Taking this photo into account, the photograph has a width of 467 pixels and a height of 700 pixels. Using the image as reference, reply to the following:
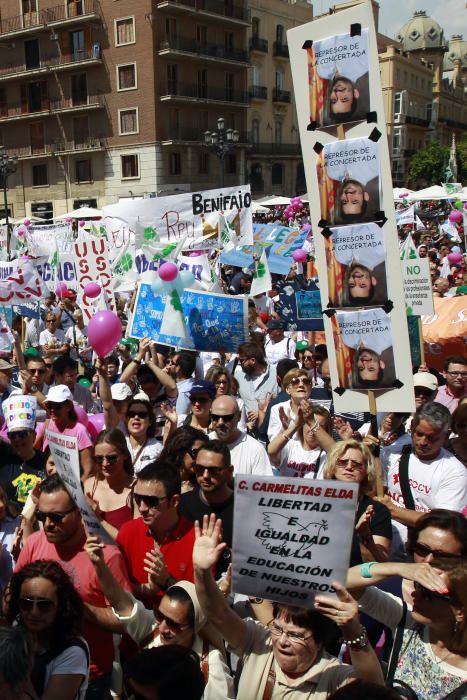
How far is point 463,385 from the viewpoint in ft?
18.6

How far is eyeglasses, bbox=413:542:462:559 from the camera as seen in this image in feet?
8.71

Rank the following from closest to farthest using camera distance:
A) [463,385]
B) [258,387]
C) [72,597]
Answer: [72,597], [463,385], [258,387]

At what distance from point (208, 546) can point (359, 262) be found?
218 cm

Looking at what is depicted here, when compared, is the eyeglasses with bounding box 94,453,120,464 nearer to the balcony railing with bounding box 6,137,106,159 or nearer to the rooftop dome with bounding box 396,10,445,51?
the balcony railing with bounding box 6,137,106,159

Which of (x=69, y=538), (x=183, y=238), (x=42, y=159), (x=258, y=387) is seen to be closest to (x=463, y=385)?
(x=258, y=387)

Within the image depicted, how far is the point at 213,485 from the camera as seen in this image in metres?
Answer: 3.73

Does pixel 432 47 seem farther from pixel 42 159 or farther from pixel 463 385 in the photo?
pixel 463 385

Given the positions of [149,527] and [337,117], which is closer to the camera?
[149,527]

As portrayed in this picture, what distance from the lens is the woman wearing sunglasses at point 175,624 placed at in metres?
2.72

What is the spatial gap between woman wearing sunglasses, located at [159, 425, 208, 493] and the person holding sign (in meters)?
1.58

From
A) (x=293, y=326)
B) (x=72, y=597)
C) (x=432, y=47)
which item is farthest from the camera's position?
(x=432, y=47)

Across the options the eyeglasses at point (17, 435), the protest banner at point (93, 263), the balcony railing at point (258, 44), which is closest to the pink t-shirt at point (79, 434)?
the eyeglasses at point (17, 435)

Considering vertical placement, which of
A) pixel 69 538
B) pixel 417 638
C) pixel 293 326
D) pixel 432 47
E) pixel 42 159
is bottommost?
pixel 417 638

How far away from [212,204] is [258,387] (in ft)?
13.7
